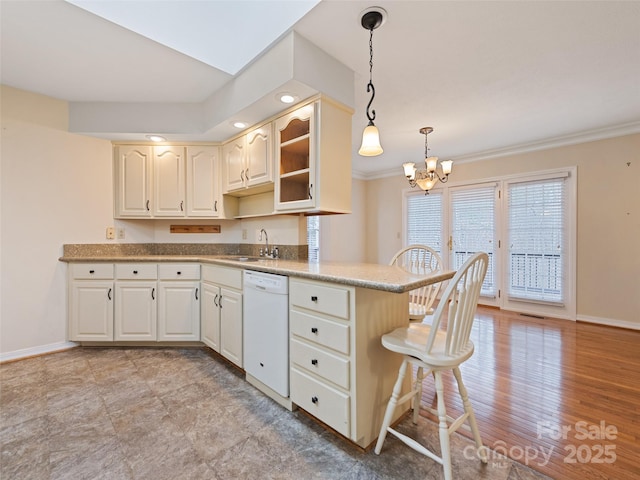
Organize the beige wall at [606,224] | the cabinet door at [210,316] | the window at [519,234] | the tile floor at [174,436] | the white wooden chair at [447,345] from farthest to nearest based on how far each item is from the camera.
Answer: the window at [519,234]
the beige wall at [606,224]
the cabinet door at [210,316]
the tile floor at [174,436]
the white wooden chair at [447,345]

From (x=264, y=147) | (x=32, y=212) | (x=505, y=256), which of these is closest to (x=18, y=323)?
(x=32, y=212)

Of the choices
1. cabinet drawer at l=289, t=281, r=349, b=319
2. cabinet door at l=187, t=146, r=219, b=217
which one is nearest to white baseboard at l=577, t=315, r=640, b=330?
cabinet drawer at l=289, t=281, r=349, b=319

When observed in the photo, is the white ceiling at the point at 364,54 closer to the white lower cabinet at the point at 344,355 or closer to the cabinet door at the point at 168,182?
the cabinet door at the point at 168,182

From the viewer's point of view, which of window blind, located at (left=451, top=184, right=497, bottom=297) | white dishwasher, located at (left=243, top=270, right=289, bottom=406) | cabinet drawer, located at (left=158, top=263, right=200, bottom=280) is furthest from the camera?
window blind, located at (left=451, top=184, right=497, bottom=297)

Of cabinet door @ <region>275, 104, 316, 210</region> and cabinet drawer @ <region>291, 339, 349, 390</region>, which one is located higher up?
Answer: cabinet door @ <region>275, 104, 316, 210</region>

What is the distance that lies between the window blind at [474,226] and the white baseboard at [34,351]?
5245mm

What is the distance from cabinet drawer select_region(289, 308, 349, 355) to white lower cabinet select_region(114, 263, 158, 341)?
1794mm

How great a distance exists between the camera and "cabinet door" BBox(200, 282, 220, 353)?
8.30ft

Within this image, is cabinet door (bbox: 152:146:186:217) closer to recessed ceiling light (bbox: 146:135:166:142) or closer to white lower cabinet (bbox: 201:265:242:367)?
recessed ceiling light (bbox: 146:135:166:142)

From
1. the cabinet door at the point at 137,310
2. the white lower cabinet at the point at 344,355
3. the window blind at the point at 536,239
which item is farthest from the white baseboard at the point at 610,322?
the cabinet door at the point at 137,310

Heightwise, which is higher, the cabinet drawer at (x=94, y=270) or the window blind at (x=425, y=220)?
the window blind at (x=425, y=220)

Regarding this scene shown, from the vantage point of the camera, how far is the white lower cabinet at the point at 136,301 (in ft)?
9.16

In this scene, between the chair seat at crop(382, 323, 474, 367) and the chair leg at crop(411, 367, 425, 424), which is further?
the chair leg at crop(411, 367, 425, 424)

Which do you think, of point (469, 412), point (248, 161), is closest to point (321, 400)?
point (469, 412)
